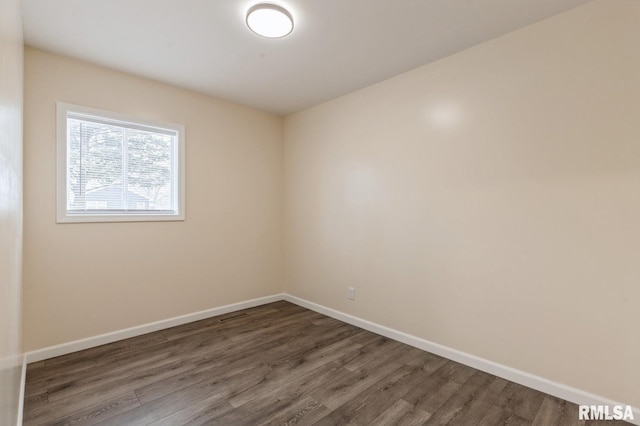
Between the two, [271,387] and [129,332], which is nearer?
[271,387]

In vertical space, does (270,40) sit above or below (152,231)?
above

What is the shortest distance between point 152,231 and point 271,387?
203cm

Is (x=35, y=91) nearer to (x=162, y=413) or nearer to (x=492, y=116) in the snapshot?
(x=162, y=413)

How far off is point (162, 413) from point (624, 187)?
320 centimetres

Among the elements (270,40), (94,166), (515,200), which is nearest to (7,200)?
(270,40)

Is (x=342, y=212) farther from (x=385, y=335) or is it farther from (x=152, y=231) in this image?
(x=152, y=231)

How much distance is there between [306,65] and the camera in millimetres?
2801

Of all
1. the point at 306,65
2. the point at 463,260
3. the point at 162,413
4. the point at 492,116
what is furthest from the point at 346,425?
the point at 306,65

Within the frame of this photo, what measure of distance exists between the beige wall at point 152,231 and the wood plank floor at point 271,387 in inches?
16.6

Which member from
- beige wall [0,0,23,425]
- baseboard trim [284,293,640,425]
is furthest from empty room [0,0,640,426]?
beige wall [0,0,23,425]

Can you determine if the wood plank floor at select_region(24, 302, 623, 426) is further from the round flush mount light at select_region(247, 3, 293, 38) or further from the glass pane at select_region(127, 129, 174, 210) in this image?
the round flush mount light at select_region(247, 3, 293, 38)

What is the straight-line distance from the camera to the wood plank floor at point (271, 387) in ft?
6.13

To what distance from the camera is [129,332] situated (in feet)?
9.84

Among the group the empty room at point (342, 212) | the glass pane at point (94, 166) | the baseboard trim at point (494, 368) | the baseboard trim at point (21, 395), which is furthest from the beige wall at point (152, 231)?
the baseboard trim at point (494, 368)
